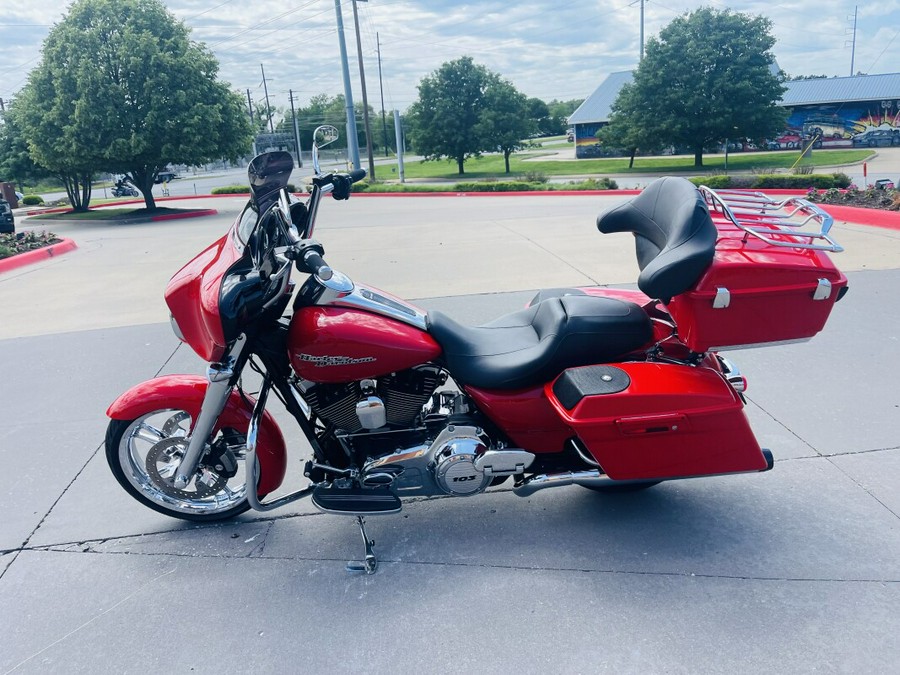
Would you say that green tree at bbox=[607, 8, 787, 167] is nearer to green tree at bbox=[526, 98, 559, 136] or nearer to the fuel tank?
the fuel tank

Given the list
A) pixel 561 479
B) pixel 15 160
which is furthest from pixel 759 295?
pixel 15 160

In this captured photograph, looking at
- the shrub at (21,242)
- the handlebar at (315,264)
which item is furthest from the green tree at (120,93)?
the handlebar at (315,264)

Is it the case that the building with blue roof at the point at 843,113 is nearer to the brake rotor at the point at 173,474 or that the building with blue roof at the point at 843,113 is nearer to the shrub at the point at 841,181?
the shrub at the point at 841,181

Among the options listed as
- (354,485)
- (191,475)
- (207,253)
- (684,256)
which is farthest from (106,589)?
(684,256)

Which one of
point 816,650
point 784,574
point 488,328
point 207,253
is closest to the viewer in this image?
point 816,650

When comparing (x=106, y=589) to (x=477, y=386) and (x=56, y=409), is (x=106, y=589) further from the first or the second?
(x=56, y=409)

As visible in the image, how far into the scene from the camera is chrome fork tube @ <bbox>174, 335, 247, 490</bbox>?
269 cm

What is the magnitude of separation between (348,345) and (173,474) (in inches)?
47.8

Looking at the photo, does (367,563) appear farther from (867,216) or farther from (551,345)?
(867,216)

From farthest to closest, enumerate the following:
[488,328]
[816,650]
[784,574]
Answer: [488,328]
[784,574]
[816,650]

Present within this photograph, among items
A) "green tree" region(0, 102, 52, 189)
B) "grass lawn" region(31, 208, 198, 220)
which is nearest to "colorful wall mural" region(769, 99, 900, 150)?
"grass lawn" region(31, 208, 198, 220)

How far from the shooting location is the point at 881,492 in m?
3.19

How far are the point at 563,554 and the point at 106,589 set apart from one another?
195 centimetres

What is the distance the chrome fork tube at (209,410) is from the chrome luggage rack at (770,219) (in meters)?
2.05
